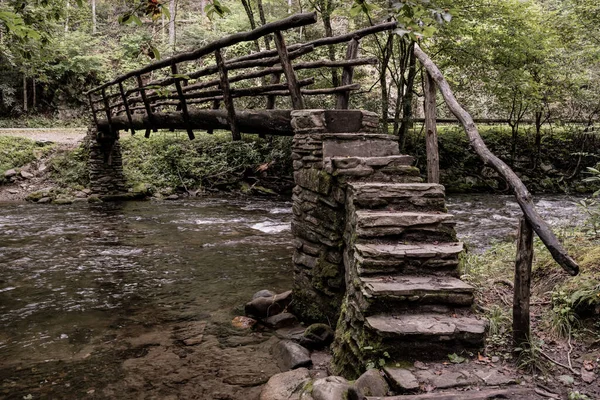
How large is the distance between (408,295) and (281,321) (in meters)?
2.37

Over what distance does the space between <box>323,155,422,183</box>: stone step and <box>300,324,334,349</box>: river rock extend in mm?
1645

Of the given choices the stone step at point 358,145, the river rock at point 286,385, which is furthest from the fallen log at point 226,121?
the river rock at point 286,385

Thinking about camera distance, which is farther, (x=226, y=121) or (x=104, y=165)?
(x=104, y=165)

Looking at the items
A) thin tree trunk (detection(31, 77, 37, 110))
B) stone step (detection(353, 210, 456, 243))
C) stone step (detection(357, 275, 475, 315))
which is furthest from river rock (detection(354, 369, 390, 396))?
thin tree trunk (detection(31, 77, 37, 110))

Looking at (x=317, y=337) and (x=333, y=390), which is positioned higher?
(x=333, y=390)

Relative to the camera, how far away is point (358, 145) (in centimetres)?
505

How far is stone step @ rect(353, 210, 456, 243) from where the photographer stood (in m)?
3.81

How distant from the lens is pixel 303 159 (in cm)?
536

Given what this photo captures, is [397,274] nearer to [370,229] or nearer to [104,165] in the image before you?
[370,229]

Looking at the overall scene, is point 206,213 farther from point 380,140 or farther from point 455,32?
point 455,32

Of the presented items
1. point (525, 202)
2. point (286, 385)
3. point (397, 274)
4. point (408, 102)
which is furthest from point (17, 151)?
point (525, 202)

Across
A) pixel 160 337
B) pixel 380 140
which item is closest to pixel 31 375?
pixel 160 337

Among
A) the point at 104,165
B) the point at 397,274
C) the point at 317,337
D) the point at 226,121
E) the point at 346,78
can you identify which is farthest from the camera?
the point at 104,165

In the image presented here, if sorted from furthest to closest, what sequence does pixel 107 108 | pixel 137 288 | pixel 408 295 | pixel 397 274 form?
pixel 107 108, pixel 137 288, pixel 397 274, pixel 408 295
